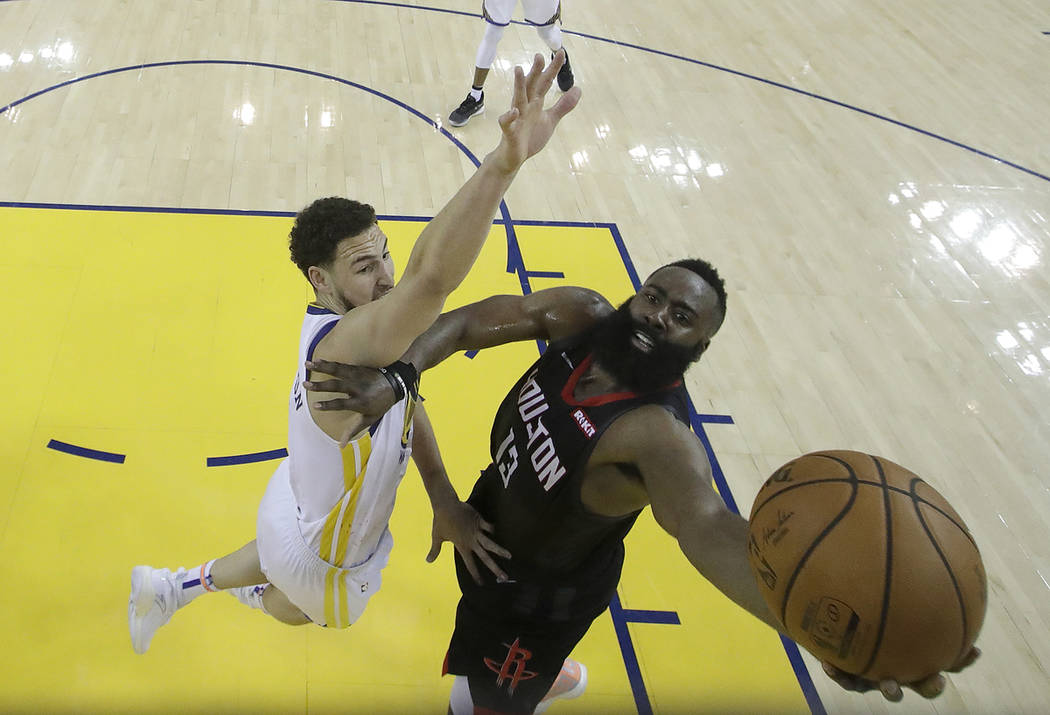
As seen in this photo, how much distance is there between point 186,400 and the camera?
14.4 ft

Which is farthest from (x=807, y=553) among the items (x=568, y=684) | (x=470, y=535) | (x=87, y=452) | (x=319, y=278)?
(x=87, y=452)

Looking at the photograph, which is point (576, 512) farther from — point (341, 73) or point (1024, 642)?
point (341, 73)

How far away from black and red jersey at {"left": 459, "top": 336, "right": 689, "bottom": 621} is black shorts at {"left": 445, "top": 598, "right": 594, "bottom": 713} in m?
0.06

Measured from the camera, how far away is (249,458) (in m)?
4.14

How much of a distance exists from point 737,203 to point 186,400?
4.25 m

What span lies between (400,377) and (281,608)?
4.70 ft

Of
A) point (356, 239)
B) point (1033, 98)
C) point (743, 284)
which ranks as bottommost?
point (743, 284)

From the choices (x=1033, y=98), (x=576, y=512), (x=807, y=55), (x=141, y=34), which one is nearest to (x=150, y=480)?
(x=576, y=512)

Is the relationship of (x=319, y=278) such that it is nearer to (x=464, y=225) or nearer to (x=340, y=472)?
(x=340, y=472)

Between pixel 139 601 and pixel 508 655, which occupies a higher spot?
pixel 508 655

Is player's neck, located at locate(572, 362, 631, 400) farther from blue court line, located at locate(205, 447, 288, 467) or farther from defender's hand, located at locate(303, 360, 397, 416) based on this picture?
blue court line, located at locate(205, 447, 288, 467)

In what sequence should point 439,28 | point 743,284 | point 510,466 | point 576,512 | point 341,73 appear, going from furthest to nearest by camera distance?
1. point 439,28
2. point 341,73
3. point 743,284
4. point 510,466
5. point 576,512

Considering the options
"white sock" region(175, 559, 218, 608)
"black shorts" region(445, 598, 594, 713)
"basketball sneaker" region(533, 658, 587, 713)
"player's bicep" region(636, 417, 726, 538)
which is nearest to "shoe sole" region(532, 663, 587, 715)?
"basketball sneaker" region(533, 658, 587, 713)

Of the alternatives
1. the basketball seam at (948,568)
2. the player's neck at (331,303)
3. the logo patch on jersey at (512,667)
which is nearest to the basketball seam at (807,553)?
the basketball seam at (948,568)
